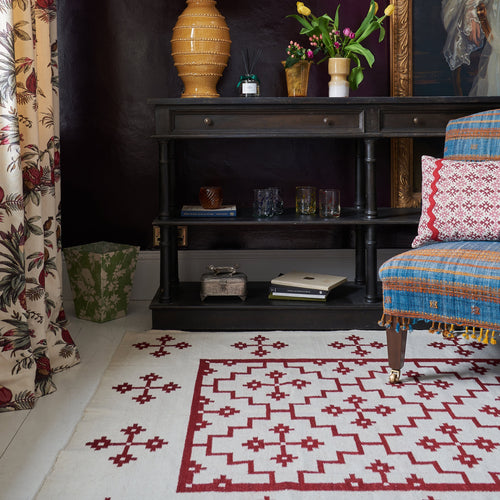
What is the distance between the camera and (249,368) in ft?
8.07

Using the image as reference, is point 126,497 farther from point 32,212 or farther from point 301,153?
point 301,153

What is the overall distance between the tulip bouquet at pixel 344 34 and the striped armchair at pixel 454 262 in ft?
1.77

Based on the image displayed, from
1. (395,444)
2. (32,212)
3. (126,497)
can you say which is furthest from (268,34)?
(126,497)

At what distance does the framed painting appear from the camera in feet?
10.6

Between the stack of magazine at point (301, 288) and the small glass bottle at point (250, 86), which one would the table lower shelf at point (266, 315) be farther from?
the small glass bottle at point (250, 86)

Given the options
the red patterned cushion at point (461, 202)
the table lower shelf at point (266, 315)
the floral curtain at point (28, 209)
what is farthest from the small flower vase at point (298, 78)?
the floral curtain at point (28, 209)

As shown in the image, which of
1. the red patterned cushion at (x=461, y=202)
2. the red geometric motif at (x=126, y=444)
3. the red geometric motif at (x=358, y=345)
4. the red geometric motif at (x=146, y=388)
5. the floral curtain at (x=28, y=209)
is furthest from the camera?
the red geometric motif at (x=358, y=345)

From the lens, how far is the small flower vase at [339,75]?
294cm

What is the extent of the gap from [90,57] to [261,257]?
131cm

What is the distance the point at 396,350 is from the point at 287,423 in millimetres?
507

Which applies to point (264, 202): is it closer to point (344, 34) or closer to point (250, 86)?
point (250, 86)

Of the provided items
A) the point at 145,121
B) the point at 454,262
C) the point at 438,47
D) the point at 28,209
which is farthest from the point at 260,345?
the point at 438,47

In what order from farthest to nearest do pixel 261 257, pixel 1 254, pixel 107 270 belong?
1. pixel 261 257
2. pixel 107 270
3. pixel 1 254

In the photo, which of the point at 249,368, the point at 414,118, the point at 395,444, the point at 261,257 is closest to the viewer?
the point at 395,444
